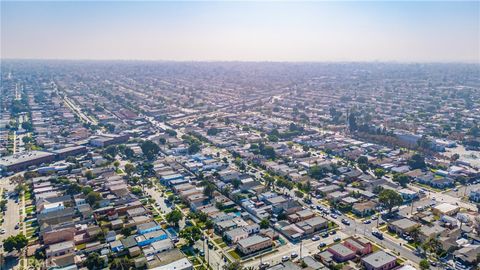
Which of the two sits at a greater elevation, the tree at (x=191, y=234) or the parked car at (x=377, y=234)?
the tree at (x=191, y=234)

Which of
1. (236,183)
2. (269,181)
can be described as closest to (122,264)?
(236,183)

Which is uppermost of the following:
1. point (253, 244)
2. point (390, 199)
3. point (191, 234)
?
point (390, 199)

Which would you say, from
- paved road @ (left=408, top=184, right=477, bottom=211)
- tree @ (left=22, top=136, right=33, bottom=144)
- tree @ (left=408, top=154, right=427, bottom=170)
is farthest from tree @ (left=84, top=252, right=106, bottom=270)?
tree @ (left=22, top=136, right=33, bottom=144)

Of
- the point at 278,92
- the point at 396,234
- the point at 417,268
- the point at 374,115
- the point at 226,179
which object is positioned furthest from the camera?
the point at 278,92

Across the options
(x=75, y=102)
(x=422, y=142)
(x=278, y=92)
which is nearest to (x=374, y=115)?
(x=422, y=142)

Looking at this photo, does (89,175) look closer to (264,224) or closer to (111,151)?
(111,151)

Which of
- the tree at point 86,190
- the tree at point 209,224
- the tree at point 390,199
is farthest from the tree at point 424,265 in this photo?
the tree at point 86,190

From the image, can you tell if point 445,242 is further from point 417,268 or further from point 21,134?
point 21,134

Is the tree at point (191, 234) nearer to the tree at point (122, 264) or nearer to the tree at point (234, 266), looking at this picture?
the tree at point (234, 266)
